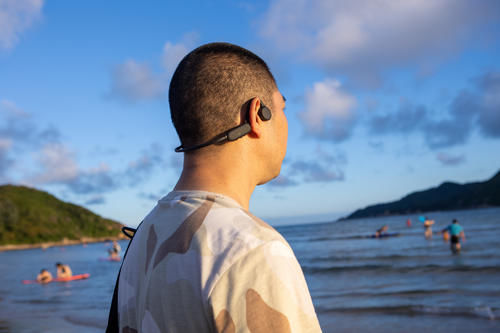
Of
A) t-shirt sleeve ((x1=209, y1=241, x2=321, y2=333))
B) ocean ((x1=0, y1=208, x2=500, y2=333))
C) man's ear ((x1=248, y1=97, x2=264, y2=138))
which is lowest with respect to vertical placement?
ocean ((x1=0, y1=208, x2=500, y2=333))

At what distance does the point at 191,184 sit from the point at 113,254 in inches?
1765

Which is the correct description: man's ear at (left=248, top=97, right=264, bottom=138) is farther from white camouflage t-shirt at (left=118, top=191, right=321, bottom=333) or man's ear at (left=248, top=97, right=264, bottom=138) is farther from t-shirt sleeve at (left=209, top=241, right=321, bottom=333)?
t-shirt sleeve at (left=209, top=241, right=321, bottom=333)

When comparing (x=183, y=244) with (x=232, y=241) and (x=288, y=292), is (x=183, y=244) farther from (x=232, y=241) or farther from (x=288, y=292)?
(x=288, y=292)

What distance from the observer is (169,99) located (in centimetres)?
147

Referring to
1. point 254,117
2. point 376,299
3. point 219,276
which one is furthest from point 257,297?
point 376,299

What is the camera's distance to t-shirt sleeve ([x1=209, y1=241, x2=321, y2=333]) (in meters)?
1.04

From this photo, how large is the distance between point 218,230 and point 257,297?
19 cm

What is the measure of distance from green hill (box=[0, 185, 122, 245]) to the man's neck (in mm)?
120990

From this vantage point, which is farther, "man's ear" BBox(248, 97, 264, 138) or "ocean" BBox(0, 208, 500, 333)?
"ocean" BBox(0, 208, 500, 333)

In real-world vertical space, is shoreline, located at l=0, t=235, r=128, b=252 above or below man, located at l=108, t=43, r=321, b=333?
below

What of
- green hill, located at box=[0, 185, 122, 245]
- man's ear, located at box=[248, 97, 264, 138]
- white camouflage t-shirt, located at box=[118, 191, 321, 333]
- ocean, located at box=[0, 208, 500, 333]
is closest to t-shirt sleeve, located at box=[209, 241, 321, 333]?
white camouflage t-shirt, located at box=[118, 191, 321, 333]

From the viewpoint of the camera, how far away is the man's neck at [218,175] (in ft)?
4.34

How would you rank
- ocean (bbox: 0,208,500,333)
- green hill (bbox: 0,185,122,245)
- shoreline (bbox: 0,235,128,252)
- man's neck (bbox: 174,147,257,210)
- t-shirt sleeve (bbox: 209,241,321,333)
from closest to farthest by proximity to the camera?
t-shirt sleeve (bbox: 209,241,321,333)
man's neck (bbox: 174,147,257,210)
ocean (bbox: 0,208,500,333)
shoreline (bbox: 0,235,128,252)
green hill (bbox: 0,185,122,245)

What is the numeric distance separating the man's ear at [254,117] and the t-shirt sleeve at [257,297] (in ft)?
1.43
